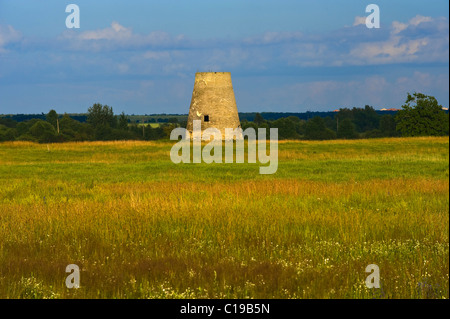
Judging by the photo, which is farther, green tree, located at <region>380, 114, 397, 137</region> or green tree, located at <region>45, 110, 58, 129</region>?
green tree, located at <region>45, 110, 58, 129</region>

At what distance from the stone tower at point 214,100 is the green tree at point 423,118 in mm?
29190

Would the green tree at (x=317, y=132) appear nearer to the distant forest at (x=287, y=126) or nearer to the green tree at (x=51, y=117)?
the distant forest at (x=287, y=126)

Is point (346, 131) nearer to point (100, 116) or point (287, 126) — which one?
point (287, 126)

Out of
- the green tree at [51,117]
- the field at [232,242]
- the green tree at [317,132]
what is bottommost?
the field at [232,242]

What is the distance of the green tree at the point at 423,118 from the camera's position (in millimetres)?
63750

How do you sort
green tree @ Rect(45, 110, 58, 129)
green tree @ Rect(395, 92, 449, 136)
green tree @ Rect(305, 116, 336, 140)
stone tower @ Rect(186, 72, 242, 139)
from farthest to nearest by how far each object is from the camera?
1. green tree @ Rect(45, 110, 58, 129)
2. green tree @ Rect(305, 116, 336, 140)
3. green tree @ Rect(395, 92, 449, 136)
4. stone tower @ Rect(186, 72, 242, 139)

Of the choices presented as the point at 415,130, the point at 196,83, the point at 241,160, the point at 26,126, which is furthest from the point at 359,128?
the point at 241,160

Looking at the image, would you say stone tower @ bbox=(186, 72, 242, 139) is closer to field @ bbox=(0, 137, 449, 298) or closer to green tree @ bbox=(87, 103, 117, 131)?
field @ bbox=(0, 137, 449, 298)

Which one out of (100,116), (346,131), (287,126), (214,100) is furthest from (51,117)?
(214,100)

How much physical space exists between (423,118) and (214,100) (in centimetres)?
3186

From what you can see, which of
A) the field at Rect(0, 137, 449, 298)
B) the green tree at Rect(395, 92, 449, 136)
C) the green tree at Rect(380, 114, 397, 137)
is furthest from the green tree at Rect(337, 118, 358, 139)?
the field at Rect(0, 137, 449, 298)

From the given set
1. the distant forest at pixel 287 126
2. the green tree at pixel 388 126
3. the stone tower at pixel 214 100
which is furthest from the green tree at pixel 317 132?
the stone tower at pixel 214 100

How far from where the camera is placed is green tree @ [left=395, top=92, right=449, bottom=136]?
63750 mm

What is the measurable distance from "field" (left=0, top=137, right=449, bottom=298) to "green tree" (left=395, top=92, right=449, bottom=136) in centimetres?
5139
